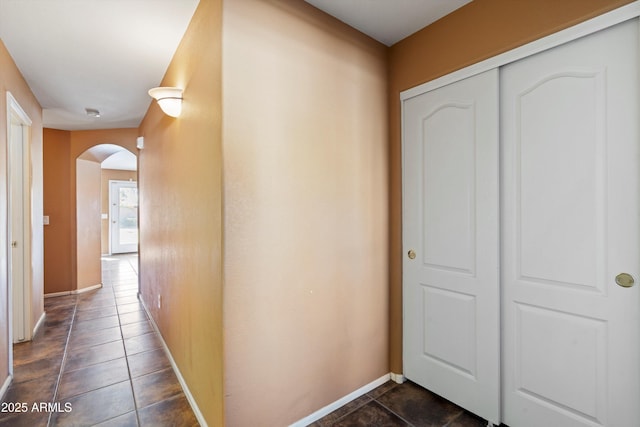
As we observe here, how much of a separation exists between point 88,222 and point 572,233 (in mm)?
6005

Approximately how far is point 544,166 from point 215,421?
2.19 metres

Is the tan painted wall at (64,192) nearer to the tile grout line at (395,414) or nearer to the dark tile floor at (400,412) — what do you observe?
the dark tile floor at (400,412)

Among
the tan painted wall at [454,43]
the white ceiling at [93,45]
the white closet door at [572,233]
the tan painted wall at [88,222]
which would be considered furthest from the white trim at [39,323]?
the white closet door at [572,233]

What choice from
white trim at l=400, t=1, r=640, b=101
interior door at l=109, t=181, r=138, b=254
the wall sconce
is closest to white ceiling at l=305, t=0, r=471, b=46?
white trim at l=400, t=1, r=640, b=101

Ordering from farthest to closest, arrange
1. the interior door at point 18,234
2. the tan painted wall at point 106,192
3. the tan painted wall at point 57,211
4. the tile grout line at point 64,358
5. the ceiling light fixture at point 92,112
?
the tan painted wall at point 106,192, the tan painted wall at point 57,211, the ceiling light fixture at point 92,112, the interior door at point 18,234, the tile grout line at point 64,358

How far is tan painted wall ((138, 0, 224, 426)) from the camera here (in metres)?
1.56

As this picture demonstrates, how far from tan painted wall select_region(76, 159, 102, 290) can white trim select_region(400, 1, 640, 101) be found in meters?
5.14

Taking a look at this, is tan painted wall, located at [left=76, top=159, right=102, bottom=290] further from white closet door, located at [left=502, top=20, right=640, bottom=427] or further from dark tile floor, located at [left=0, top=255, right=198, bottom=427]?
white closet door, located at [left=502, top=20, right=640, bottom=427]

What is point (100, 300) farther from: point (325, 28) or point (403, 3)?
point (403, 3)

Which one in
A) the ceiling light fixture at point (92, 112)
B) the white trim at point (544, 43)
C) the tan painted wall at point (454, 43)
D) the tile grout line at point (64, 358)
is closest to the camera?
the white trim at point (544, 43)

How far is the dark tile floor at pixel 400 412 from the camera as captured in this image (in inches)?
71.4

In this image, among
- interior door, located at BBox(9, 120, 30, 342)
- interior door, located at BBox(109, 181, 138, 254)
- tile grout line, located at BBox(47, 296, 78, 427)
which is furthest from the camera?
interior door, located at BBox(109, 181, 138, 254)

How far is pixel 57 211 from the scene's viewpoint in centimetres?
455

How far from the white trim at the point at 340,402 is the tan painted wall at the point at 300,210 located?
0.12ft
